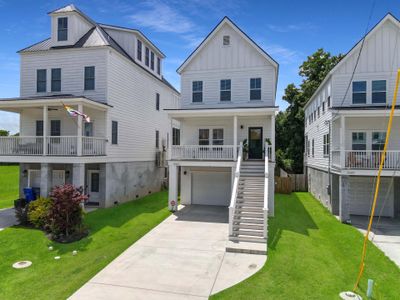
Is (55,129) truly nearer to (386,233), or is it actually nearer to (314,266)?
(314,266)

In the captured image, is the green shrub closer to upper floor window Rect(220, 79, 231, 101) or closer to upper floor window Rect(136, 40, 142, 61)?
upper floor window Rect(220, 79, 231, 101)

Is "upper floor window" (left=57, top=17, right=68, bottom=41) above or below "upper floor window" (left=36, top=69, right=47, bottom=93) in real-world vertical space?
above

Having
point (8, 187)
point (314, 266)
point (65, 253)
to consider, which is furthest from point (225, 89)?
point (8, 187)

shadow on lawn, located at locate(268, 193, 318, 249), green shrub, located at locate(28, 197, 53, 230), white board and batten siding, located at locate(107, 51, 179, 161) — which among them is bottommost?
shadow on lawn, located at locate(268, 193, 318, 249)

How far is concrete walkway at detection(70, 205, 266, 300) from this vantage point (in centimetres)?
788

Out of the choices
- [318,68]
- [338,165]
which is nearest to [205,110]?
[338,165]

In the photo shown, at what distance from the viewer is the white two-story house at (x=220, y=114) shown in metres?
17.2

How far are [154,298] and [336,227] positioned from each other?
1018 cm

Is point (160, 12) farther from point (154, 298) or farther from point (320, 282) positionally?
point (320, 282)

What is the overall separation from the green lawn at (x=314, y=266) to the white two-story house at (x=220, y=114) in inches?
191

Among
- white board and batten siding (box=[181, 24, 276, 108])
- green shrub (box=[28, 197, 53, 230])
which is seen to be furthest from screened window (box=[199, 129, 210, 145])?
green shrub (box=[28, 197, 53, 230])

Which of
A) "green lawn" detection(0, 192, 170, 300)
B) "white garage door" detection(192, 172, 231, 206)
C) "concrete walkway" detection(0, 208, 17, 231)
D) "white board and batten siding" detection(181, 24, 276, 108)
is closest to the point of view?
"green lawn" detection(0, 192, 170, 300)

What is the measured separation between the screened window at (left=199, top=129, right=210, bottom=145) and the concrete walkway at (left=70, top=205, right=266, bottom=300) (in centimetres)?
689

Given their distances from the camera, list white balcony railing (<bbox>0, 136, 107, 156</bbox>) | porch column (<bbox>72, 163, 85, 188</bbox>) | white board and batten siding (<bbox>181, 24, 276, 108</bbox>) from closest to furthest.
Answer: porch column (<bbox>72, 163, 85, 188</bbox>) < white balcony railing (<bbox>0, 136, 107, 156</bbox>) < white board and batten siding (<bbox>181, 24, 276, 108</bbox>)
